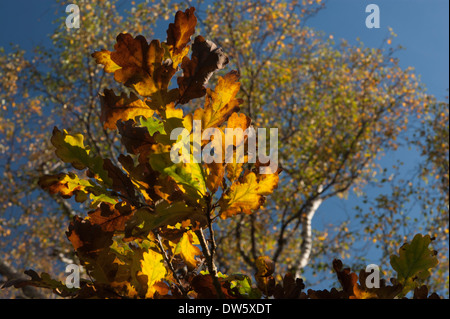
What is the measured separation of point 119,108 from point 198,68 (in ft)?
0.79

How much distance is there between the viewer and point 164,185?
0.96 meters

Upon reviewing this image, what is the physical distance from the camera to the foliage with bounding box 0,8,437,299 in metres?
0.92

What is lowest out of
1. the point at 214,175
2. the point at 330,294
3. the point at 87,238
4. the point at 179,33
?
the point at 330,294

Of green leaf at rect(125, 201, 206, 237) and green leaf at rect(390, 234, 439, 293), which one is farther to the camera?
green leaf at rect(390, 234, 439, 293)

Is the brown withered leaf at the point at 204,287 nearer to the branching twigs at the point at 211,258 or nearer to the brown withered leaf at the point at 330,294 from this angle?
the branching twigs at the point at 211,258

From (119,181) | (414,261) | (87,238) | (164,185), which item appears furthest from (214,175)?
(414,261)

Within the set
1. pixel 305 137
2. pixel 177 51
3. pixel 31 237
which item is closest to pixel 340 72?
pixel 305 137

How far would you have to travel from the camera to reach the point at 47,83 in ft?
34.8

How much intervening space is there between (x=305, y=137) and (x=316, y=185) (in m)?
1.38

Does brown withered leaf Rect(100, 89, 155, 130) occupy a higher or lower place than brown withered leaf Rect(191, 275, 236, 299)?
higher

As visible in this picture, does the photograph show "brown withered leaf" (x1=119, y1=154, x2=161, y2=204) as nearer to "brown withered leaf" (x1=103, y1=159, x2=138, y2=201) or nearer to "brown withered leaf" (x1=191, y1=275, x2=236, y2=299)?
"brown withered leaf" (x1=103, y1=159, x2=138, y2=201)

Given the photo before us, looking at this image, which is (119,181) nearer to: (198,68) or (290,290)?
(198,68)

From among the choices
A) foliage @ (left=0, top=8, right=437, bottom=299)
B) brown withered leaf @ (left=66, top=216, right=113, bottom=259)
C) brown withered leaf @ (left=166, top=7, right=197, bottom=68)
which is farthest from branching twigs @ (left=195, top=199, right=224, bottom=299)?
brown withered leaf @ (left=166, top=7, right=197, bottom=68)
